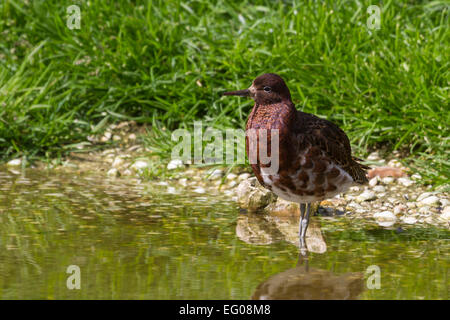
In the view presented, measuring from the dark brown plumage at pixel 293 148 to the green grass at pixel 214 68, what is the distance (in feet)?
5.54

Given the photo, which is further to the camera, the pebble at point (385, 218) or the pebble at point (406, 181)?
the pebble at point (406, 181)

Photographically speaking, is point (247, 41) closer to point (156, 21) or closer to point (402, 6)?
point (156, 21)

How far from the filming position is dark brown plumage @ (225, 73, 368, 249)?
172 inches

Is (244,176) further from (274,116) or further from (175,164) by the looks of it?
(274,116)

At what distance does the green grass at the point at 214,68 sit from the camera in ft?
21.5

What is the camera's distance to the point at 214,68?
289 inches

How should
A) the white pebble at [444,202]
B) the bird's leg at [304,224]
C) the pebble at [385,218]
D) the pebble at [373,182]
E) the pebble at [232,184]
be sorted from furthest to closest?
the pebble at [232,184] < the pebble at [373,182] < the white pebble at [444,202] < the pebble at [385,218] < the bird's leg at [304,224]

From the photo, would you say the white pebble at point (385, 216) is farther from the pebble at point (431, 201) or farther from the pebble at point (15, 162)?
the pebble at point (15, 162)

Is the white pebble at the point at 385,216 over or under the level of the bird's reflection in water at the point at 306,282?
over

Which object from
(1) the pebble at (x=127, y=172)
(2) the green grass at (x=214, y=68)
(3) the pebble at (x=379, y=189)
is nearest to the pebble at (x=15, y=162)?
(2) the green grass at (x=214, y=68)

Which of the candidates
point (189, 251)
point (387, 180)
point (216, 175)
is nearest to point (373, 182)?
point (387, 180)

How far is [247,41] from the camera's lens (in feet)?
25.0

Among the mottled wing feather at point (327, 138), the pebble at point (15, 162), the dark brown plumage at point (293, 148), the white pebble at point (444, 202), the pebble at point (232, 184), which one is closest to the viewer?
the dark brown plumage at point (293, 148)
